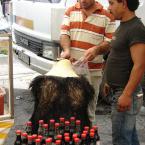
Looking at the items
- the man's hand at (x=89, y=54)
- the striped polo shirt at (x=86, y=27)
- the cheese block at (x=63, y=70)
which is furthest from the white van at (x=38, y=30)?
the cheese block at (x=63, y=70)

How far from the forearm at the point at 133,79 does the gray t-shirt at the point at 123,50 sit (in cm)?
12

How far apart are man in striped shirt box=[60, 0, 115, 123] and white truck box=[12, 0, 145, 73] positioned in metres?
1.33

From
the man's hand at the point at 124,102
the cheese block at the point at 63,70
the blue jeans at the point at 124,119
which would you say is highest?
the cheese block at the point at 63,70

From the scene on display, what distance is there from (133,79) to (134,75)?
33mm

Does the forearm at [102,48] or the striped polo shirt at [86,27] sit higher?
the striped polo shirt at [86,27]

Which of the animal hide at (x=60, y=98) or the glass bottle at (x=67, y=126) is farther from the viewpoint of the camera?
the animal hide at (x=60, y=98)

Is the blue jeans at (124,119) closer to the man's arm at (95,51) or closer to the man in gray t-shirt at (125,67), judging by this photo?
the man in gray t-shirt at (125,67)

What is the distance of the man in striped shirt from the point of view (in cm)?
411

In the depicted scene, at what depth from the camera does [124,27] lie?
10.8 ft

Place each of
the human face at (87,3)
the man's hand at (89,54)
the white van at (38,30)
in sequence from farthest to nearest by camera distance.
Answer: the white van at (38,30) → the human face at (87,3) → the man's hand at (89,54)

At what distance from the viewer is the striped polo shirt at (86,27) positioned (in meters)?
4.12

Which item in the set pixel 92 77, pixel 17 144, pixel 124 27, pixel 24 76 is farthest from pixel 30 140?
pixel 24 76

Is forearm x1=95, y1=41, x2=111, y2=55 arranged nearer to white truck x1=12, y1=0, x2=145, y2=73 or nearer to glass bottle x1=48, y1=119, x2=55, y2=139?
glass bottle x1=48, y1=119, x2=55, y2=139

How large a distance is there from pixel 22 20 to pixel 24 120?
5.73ft
